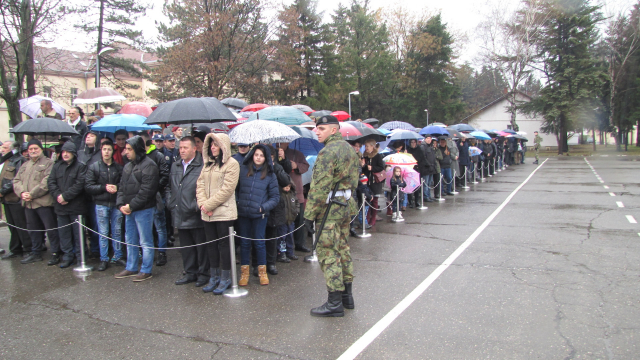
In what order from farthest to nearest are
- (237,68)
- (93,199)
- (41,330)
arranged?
(237,68) < (93,199) < (41,330)

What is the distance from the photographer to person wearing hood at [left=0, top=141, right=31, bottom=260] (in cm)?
743

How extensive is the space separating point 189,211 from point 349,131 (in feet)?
13.3

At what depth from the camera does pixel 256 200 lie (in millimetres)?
5777

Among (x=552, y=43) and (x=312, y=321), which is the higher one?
(x=552, y=43)

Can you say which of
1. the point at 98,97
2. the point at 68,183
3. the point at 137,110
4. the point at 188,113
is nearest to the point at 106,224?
the point at 68,183

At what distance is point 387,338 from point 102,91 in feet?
33.2

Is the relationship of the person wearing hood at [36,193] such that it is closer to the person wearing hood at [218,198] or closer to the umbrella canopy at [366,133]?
the person wearing hood at [218,198]

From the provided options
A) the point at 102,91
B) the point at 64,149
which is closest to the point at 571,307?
the point at 64,149

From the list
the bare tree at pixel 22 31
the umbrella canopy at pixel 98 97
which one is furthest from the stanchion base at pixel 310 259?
the bare tree at pixel 22 31

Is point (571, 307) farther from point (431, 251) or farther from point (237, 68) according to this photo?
point (237, 68)

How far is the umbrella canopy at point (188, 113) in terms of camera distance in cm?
608

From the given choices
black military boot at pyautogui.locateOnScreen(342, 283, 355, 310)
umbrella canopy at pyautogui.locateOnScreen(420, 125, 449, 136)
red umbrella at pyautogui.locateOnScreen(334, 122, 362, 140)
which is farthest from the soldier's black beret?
umbrella canopy at pyautogui.locateOnScreen(420, 125, 449, 136)

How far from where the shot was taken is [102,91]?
11.1 m

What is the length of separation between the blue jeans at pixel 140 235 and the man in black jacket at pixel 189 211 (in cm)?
43
